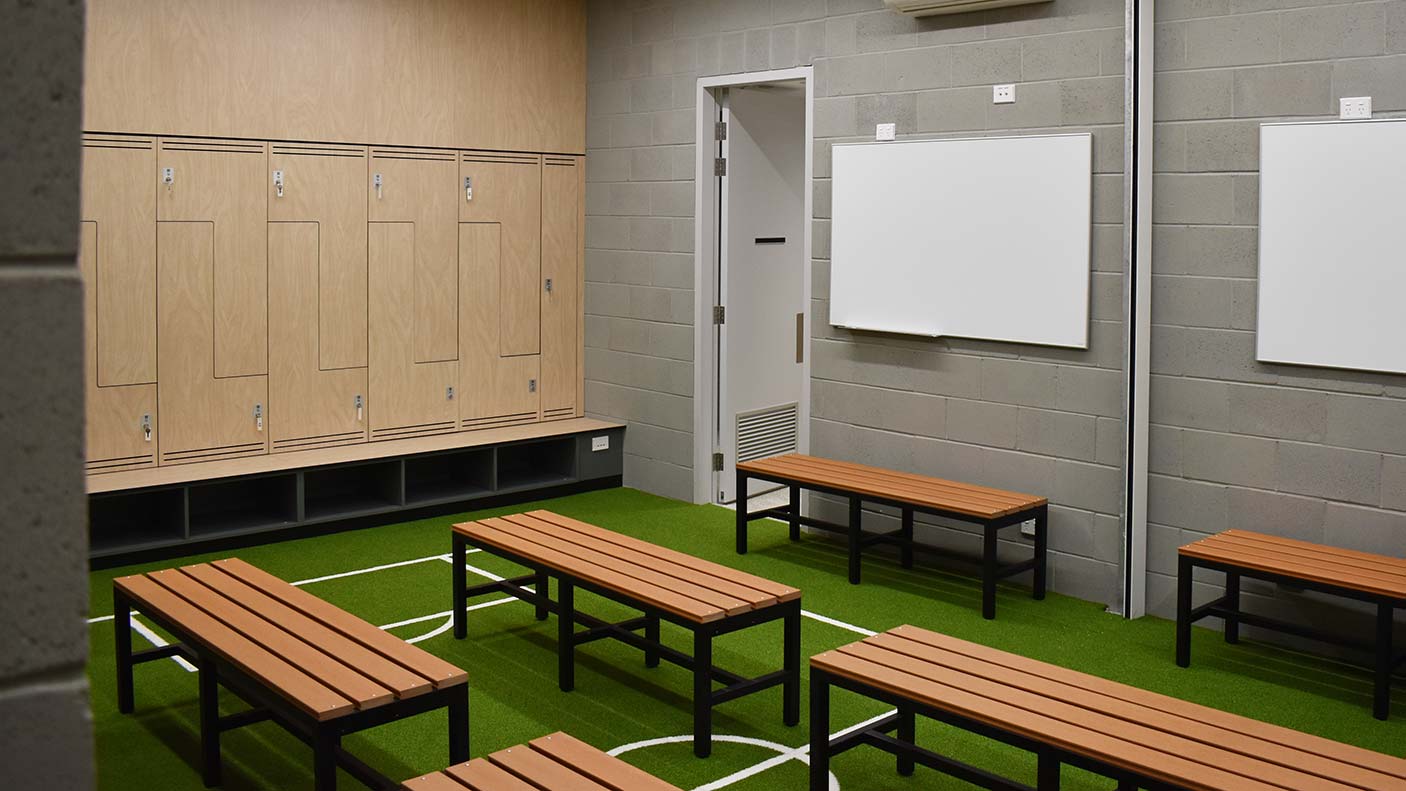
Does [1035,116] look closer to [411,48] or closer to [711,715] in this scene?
[711,715]

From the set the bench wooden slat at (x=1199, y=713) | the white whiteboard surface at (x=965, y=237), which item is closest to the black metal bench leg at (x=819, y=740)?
the bench wooden slat at (x=1199, y=713)

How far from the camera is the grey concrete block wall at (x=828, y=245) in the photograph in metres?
5.44

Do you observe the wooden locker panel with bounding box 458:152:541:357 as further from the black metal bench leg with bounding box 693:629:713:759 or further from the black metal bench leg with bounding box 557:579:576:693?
the black metal bench leg with bounding box 693:629:713:759

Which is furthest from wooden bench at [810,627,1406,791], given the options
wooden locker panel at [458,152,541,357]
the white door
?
wooden locker panel at [458,152,541,357]

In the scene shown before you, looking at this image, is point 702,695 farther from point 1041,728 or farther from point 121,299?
point 121,299

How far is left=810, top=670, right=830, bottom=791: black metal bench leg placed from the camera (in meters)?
3.46

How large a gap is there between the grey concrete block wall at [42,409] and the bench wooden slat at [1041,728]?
254 centimetres

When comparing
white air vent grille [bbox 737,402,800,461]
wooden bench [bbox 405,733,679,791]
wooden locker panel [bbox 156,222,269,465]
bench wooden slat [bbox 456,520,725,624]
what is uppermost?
wooden locker panel [bbox 156,222,269,465]

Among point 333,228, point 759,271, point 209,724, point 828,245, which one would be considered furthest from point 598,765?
point 759,271

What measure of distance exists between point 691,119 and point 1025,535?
9.89ft

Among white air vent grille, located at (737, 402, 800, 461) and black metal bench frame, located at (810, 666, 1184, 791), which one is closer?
black metal bench frame, located at (810, 666, 1184, 791)

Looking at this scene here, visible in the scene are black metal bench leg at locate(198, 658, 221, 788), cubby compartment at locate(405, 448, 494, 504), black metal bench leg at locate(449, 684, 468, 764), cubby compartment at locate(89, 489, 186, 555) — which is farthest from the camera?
cubby compartment at locate(405, 448, 494, 504)

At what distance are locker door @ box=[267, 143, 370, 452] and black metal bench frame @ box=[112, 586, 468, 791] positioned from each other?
278cm

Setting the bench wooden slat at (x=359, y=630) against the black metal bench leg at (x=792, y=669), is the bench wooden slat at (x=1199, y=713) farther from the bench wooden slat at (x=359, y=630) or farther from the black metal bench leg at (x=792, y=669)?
the bench wooden slat at (x=359, y=630)
